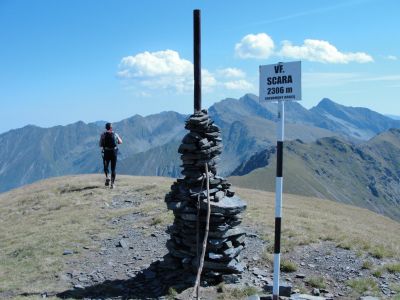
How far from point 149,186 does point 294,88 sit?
24648mm

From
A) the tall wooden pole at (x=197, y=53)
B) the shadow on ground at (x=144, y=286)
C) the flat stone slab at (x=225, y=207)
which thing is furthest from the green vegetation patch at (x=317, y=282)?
the tall wooden pole at (x=197, y=53)

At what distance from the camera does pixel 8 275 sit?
672 inches

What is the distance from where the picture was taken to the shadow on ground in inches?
558

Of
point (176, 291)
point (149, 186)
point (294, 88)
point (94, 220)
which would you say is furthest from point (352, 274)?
point (149, 186)

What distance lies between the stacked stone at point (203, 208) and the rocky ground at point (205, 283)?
68 centimetres

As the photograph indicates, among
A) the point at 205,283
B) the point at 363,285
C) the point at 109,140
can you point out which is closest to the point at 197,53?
the point at 205,283

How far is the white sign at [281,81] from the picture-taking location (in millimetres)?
11289

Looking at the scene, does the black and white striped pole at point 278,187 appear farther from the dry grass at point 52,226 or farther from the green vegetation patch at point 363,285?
the dry grass at point 52,226

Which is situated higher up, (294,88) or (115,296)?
(294,88)

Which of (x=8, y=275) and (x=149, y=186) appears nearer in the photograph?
(x=8, y=275)

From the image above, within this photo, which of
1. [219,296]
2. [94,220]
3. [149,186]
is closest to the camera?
[219,296]

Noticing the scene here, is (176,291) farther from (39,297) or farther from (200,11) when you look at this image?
(200,11)

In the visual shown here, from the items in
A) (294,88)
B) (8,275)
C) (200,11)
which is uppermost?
(200,11)

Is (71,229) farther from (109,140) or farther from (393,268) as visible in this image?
(393,268)
